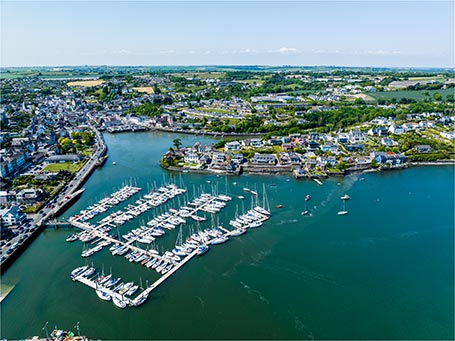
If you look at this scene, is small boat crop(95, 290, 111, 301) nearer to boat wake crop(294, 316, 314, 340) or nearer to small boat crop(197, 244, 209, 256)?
small boat crop(197, 244, 209, 256)

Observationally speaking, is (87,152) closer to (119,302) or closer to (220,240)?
(220,240)

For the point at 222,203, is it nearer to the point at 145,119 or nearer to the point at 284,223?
the point at 284,223

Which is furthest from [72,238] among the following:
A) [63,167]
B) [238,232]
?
[63,167]

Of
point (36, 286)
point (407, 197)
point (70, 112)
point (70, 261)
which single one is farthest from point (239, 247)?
point (70, 112)

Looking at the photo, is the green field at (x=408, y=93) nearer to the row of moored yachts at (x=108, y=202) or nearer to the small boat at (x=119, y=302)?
the row of moored yachts at (x=108, y=202)

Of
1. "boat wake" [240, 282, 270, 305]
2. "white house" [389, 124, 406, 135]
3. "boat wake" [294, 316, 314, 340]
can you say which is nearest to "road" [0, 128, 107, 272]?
"boat wake" [240, 282, 270, 305]

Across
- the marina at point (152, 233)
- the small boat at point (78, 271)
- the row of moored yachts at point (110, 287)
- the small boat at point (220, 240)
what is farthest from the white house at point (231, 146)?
the row of moored yachts at point (110, 287)
